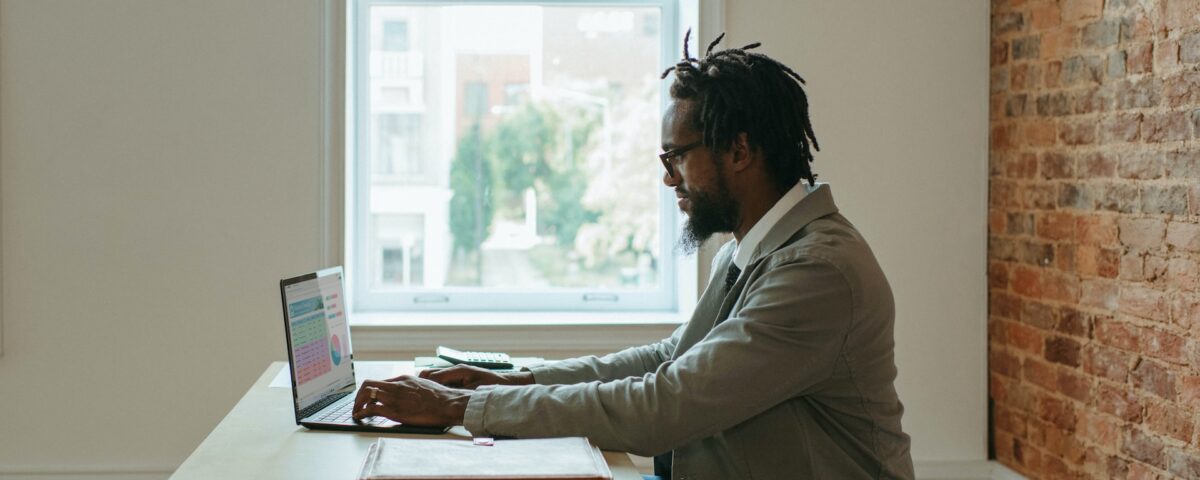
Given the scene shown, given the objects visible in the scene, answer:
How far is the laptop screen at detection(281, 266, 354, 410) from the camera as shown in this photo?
188 centimetres

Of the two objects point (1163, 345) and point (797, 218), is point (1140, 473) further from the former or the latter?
point (797, 218)

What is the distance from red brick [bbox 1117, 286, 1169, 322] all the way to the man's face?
4.04 feet

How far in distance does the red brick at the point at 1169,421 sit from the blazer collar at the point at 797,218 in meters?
1.20

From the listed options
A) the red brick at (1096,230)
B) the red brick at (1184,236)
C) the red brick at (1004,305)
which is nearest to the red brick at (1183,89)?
the red brick at (1184,236)

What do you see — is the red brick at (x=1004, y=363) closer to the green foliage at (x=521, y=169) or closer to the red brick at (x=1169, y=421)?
the red brick at (x=1169, y=421)

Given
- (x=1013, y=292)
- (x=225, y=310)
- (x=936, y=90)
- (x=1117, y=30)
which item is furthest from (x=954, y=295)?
(x=225, y=310)

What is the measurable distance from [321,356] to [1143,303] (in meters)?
1.92

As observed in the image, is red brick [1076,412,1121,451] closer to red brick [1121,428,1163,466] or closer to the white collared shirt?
red brick [1121,428,1163,466]

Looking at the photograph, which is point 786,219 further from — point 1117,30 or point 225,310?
point 225,310

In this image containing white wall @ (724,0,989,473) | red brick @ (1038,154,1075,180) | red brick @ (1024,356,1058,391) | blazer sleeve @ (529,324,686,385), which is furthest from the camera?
white wall @ (724,0,989,473)

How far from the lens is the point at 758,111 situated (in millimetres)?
1962

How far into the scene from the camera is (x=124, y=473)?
3.34m

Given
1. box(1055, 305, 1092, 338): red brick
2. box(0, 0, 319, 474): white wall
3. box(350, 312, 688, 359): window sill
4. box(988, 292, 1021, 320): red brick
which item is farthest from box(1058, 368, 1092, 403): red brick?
box(0, 0, 319, 474): white wall

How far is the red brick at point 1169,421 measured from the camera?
2508mm
